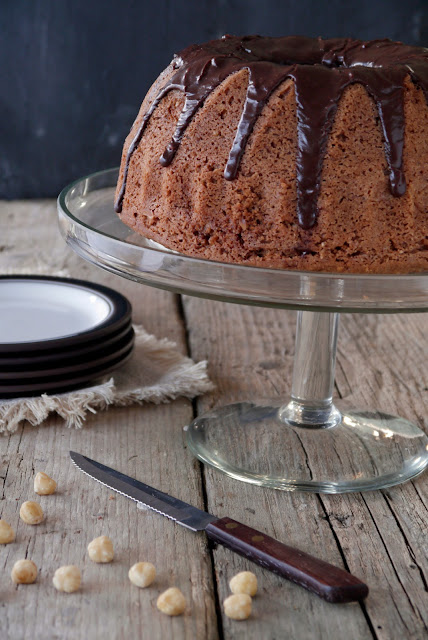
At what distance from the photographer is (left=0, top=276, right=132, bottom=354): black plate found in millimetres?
1376

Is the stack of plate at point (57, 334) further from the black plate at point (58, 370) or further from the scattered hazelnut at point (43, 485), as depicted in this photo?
the scattered hazelnut at point (43, 485)

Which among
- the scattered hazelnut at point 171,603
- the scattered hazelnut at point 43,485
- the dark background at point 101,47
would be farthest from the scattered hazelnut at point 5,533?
the dark background at point 101,47

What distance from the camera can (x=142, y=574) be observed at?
994 mm

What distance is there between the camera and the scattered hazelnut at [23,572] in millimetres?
999

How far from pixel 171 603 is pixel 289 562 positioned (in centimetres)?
15

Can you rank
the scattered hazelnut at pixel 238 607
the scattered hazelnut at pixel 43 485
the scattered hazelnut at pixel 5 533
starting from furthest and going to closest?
the scattered hazelnut at pixel 43 485 < the scattered hazelnut at pixel 5 533 < the scattered hazelnut at pixel 238 607

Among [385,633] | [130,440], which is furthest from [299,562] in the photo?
[130,440]

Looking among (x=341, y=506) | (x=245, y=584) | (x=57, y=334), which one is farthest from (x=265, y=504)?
(x=57, y=334)

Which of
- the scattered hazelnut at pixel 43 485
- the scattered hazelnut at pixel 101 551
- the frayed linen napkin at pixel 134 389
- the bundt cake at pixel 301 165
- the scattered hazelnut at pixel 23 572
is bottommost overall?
the frayed linen napkin at pixel 134 389

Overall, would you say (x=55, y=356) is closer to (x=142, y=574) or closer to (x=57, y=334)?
(x=57, y=334)

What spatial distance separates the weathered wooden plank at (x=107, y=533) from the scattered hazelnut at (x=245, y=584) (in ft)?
0.12

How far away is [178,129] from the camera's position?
119 cm

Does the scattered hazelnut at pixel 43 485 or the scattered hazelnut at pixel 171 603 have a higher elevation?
the scattered hazelnut at pixel 171 603

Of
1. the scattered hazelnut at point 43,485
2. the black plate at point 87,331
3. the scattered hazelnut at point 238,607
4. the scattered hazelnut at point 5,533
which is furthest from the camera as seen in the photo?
the black plate at point 87,331
